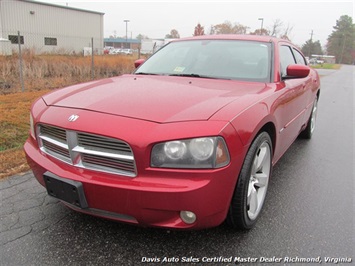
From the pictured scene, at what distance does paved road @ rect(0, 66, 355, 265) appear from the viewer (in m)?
2.12

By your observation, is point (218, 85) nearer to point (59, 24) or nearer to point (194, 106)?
point (194, 106)

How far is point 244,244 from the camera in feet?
7.46

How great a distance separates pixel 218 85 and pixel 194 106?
0.71m

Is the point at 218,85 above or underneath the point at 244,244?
above

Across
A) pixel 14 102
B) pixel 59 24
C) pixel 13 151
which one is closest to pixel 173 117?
pixel 13 151

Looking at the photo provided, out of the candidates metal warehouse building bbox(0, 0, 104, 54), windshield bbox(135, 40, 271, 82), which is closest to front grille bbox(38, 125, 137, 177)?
windshield bbox(135, 40, 271, 82)

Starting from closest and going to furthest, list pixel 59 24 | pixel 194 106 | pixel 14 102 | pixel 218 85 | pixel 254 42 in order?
pixel 194 106
pixel 218 85
pixel 254 42
pixel 14 102
pixel 59 24

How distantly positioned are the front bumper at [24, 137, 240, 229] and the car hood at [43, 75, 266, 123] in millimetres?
382

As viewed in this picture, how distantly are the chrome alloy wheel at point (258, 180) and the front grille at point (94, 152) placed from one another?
1.02 meters

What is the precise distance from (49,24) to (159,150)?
34.4 m

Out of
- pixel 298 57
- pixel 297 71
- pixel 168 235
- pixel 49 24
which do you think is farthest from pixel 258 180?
pixel 49 24

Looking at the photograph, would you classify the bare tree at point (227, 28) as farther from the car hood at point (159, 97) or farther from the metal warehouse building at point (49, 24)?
the car hood at point (159, 97)

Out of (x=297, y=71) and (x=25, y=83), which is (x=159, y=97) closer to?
(x=297, y=71)

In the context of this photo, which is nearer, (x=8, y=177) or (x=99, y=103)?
(x=99, y=103)
